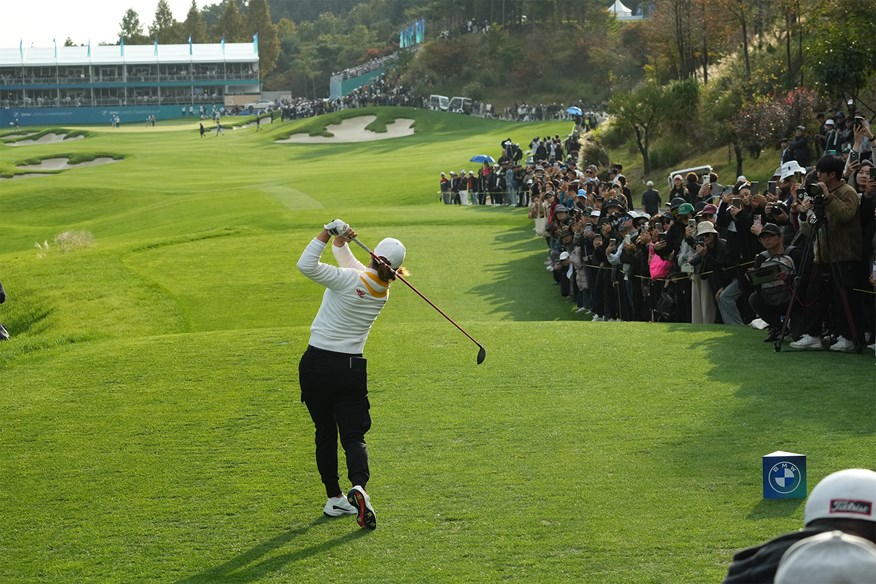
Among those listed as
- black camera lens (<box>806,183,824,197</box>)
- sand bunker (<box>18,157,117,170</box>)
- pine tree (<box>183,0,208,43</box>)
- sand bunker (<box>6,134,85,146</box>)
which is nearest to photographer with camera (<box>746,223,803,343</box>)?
black camera lens (<box>806,183,824,197</box>)

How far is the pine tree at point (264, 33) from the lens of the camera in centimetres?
16850

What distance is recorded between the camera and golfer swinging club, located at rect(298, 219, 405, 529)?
9.06 metres

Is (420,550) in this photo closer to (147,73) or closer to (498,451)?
(498,451)

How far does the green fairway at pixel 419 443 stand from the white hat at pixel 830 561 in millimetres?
3953

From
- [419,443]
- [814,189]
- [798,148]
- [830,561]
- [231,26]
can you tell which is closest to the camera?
[830,561]

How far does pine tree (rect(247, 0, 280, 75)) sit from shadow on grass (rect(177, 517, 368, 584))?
536 feet

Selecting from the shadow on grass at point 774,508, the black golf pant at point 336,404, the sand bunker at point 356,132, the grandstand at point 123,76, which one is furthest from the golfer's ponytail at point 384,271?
the grandstand at point 123,76

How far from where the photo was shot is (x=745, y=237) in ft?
55.7

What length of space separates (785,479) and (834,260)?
566 centimetres

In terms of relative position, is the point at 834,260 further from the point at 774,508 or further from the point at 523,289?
the point at 523,289

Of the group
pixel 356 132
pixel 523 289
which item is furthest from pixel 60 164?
pixel 523 289

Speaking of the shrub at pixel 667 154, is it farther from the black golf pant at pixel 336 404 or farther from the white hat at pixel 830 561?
the white hat at pixel 830 561

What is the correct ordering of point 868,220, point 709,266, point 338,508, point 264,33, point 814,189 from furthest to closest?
1. point 264,33
2. point 709,266
3. point 868,220
4. point 814,189
5. point 338,508

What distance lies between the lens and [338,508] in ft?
30.1
